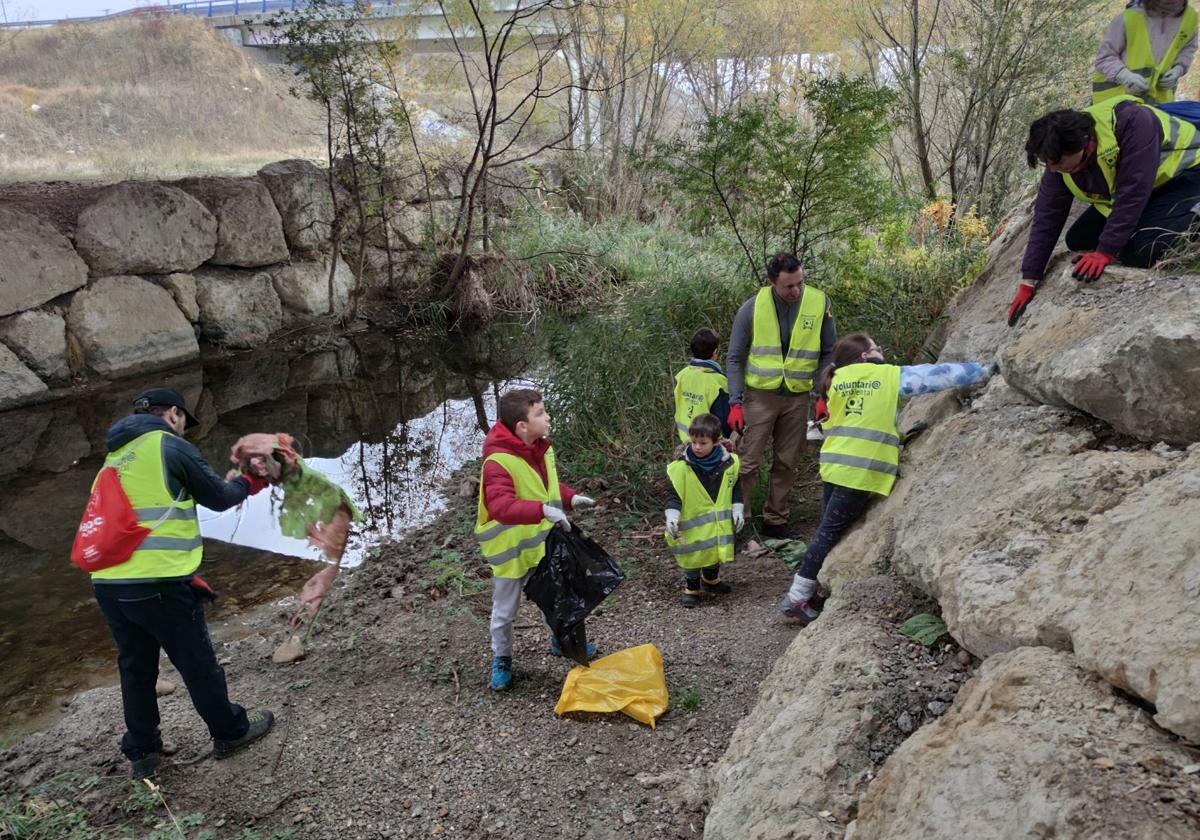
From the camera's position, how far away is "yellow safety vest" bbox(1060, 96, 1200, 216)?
3.28 meters

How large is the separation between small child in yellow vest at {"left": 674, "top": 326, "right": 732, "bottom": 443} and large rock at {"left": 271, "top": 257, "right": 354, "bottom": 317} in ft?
29.2

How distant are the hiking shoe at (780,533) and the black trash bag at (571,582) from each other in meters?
2.07

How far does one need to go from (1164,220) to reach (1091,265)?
32 centimetres

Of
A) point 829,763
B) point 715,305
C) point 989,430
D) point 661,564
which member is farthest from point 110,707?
point 715,305

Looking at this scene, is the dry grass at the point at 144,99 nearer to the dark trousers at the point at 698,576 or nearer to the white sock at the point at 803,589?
the dark trousers at the point at 698,576

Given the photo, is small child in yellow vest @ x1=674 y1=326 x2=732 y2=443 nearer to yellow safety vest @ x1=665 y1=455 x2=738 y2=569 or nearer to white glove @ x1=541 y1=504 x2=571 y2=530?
yellow safety vest @ x1=665 y1=455 x2=738 y2=569

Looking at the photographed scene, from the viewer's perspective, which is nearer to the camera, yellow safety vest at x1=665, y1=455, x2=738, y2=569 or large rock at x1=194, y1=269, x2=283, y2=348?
yellow safety vest at x1=665, y1=455, x2=738, y2=569

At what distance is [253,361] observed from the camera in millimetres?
11484

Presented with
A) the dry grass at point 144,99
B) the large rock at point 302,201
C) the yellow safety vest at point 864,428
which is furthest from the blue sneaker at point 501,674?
the dry grass at point 144,99

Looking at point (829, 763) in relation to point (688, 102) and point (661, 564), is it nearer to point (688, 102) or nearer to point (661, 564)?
point (661, 564)

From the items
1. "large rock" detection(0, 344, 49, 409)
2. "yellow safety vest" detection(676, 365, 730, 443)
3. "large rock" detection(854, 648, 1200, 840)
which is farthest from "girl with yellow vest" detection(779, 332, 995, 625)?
"large rock" detection(0, 344, 49, 409)

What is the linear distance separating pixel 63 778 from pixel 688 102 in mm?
18176

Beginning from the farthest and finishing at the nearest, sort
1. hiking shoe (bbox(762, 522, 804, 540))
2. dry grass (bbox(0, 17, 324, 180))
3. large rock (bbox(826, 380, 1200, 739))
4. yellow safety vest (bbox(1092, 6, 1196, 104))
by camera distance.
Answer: dry grass (bbox(0, 17, 324, 180)), hiking shoe (bbox(762, 522, 804, 540)), yellow safety vest (bbox(1092, 6, 1196, 104)), large rock (bbox(826, 380, 1200, 739))

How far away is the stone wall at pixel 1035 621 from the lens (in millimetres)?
1605
